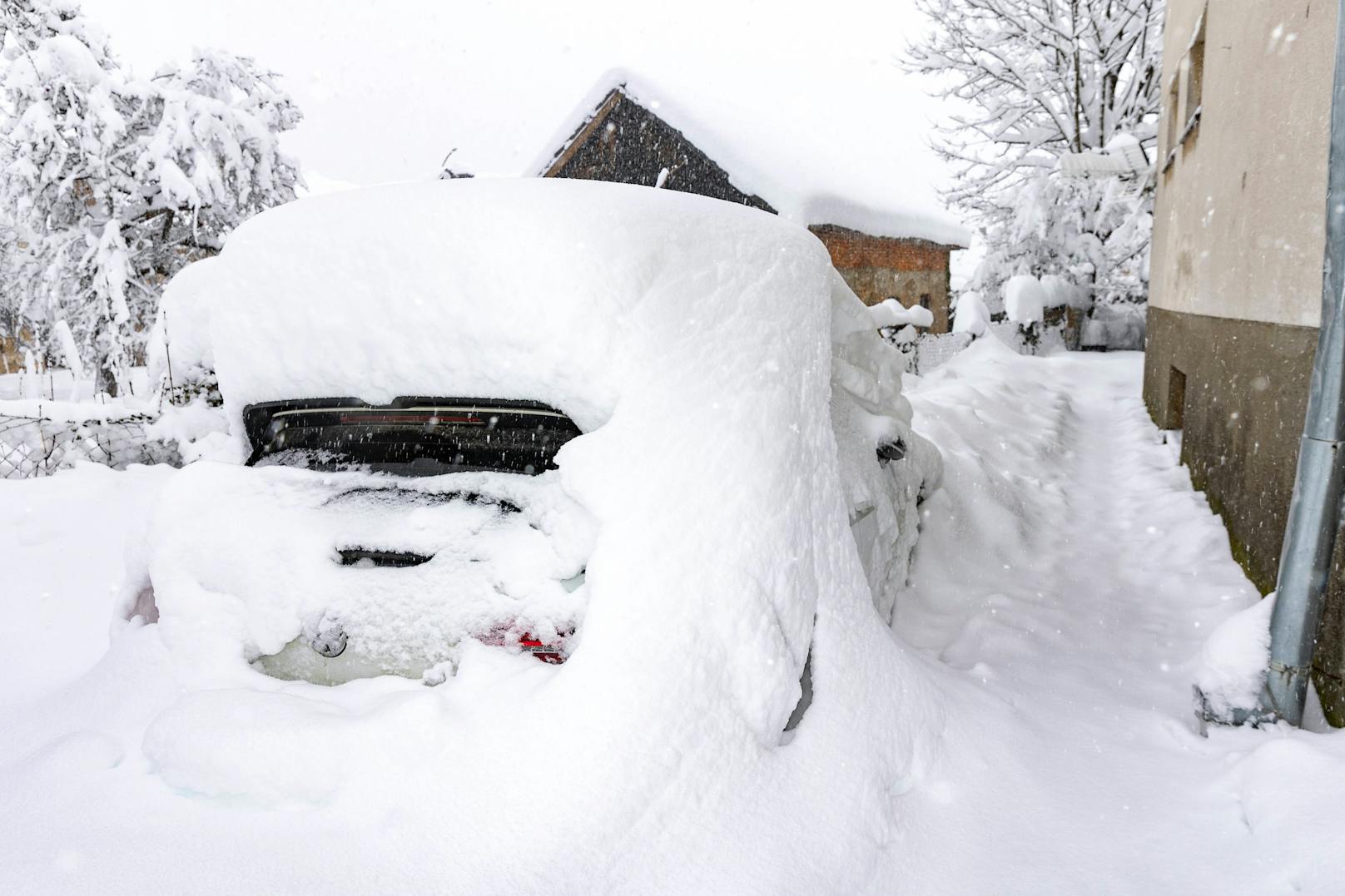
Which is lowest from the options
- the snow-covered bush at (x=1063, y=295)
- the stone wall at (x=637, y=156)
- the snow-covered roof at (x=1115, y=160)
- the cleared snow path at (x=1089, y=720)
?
the snow-covered bush at (x=1063, y=295)

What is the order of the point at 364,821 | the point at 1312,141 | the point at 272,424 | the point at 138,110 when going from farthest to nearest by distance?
1. the point at 138,110
2. the point at 1312,141
3. the point at 272,424
4. the point at 364,821

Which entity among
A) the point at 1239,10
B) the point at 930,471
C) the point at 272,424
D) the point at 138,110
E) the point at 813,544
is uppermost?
the point at 138,110

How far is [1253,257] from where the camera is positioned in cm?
438

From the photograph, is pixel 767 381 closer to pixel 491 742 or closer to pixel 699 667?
pixel 699 667

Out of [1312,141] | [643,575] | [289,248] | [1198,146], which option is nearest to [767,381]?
[643,575]

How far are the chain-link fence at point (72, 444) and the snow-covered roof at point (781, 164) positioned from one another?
373 inches

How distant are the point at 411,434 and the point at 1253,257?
4535 mm

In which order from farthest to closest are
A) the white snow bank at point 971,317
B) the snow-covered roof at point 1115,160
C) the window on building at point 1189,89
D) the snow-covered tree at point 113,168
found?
the white snow bank at point 971,317, the snow-covered tree at point 113,168, the snow-covered roof at point 1115,160, the window on building at point 1189,89

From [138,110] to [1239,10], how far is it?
16201mm

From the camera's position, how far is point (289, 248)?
2.29 m

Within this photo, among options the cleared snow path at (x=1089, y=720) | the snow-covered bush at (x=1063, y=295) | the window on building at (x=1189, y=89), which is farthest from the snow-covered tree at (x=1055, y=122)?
the cleared snow path at (x=1089, y=720)

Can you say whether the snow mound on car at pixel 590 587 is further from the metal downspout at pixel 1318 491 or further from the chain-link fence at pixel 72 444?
the chain-link fence at pixel 72 444

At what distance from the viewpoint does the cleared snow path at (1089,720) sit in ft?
6.61

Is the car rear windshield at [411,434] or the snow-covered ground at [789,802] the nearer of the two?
the snow-covered ground at [789,802]
